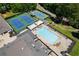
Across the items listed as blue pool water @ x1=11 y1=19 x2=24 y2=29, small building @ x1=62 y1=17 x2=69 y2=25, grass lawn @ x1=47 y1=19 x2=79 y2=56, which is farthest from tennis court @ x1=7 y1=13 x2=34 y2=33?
small building @ x1=62 y1=17 x2=69 y2=25

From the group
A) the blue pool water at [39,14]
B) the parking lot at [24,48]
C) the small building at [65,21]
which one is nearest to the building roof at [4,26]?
the parking lot at [24,48]

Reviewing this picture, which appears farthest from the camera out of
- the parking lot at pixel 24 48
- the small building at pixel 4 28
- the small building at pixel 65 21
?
the small building at pixel 65 21

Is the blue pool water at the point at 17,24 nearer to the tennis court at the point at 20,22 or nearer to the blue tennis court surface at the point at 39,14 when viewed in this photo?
the tennis court at the point at 20,22

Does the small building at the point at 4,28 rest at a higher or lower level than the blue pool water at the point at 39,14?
lower

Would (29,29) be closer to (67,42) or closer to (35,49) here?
(35,49)

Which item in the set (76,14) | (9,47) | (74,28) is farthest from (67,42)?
(9,47)

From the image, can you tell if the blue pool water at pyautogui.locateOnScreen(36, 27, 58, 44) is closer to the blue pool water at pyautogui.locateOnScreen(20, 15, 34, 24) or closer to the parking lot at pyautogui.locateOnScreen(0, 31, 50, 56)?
the parking lot at pyautogui.locateOnScreen(0, 31, 50, 56)

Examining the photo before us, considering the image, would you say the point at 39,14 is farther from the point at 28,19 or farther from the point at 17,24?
the point at 17,24
